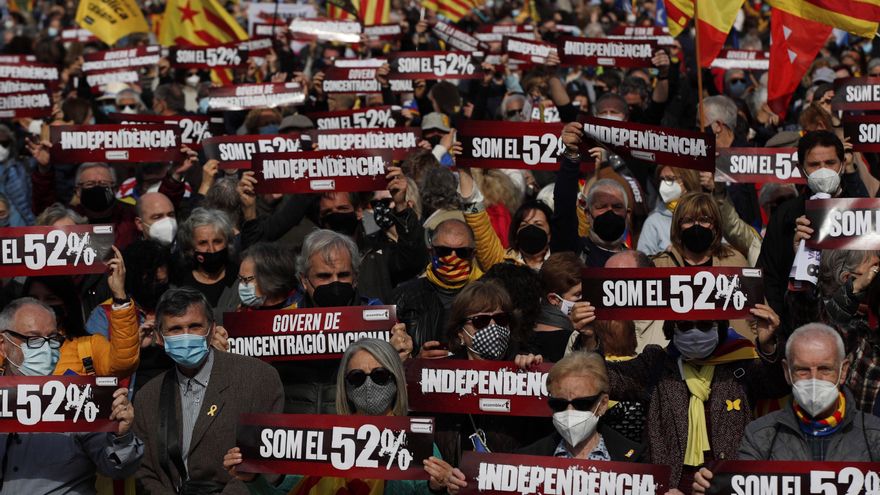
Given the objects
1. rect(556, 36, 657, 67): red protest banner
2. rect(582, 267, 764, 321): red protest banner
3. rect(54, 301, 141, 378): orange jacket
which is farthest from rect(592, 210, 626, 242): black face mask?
rect(556, 36, 657, 67): red protest banner

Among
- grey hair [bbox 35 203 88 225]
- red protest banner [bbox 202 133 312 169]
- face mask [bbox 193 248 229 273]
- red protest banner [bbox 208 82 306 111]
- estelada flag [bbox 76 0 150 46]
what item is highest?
estelada flag [bbox 76 0 150 46]

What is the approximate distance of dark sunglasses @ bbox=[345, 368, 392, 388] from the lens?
6.70 metres

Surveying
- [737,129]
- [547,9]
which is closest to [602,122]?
[737,129]

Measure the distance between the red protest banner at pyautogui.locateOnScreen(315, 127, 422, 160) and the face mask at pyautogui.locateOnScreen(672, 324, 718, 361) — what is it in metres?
4.70

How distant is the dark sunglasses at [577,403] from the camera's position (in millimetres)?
6297

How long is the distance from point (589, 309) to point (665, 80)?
607 centimetres

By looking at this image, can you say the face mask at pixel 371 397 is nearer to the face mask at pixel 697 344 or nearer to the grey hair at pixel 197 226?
the face mask at pixel 697 344

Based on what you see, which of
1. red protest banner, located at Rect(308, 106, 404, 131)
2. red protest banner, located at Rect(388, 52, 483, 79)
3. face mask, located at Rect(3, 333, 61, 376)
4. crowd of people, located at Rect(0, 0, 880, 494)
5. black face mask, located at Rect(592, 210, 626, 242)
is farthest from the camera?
red protest banner, located at Rect(388, 52, 483, 79)

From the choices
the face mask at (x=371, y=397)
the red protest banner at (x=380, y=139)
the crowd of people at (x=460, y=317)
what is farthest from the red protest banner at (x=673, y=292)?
the red protest banner at (x=380, y=139)

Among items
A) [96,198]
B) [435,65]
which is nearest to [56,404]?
[96,198]

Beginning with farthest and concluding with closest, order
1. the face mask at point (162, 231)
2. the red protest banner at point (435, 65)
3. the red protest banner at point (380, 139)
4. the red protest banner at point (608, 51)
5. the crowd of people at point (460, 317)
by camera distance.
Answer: the red protest banner at point (608, 51)
the red protest banner at point (435, 65)
the red protest banner at point (380, 139)
the face mask at point (162, 231)
the crowd of people at point (460, 317)

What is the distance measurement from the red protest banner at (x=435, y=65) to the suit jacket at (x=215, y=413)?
6432mm

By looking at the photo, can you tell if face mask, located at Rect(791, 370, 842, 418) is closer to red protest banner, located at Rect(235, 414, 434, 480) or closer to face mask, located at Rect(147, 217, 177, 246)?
red protest banner, located at Rect(235, 414, 434, 480)

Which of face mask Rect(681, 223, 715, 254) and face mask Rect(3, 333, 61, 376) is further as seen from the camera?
face mask Rect(681, 223, 715, 254)
